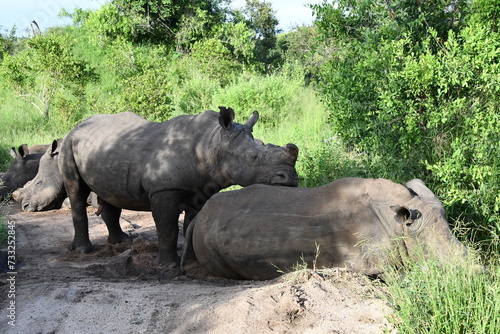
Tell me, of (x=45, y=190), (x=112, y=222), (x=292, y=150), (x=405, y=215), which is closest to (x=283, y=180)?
(x=292, y=150)

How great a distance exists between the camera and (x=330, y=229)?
5.51 metres

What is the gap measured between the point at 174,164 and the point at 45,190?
492 centimetres

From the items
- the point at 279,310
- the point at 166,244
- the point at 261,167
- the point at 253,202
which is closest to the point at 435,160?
the point at 261,167

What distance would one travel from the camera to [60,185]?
11008 mm

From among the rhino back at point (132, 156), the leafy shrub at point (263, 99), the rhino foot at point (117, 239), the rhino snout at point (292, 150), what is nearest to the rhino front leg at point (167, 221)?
the rhino back at point (132, 156)

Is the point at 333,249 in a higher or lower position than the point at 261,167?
lower

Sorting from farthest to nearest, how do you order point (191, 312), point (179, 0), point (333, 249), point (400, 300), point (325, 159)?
point (179, 0), point (325, 159), point (333, 249), point (191, 312), point (400, 300)

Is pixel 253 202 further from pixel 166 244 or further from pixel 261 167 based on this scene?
pixel 166 244

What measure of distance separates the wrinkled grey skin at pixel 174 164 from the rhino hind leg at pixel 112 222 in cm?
65

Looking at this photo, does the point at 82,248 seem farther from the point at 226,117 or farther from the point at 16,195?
the point at 16,195

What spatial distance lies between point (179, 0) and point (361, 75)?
1869cm

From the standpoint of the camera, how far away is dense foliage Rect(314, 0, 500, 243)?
688 cm

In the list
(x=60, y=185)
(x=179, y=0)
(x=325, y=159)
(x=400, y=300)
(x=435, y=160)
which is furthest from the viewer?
(x=179, y=0)

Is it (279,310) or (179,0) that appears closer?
(279,310)
